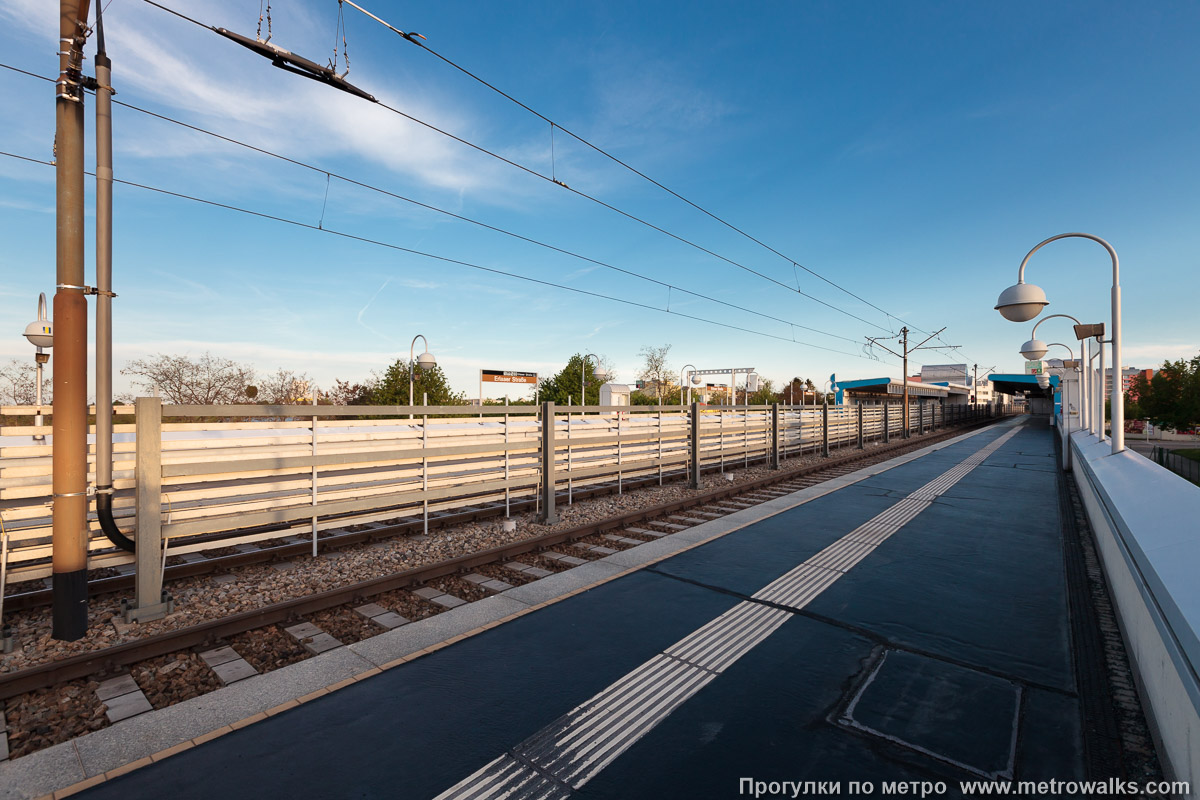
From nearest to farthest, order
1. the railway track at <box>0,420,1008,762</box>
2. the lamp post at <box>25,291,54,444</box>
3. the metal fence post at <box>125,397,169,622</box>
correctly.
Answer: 1. the railway track at <box>0,420,1008,762</box>
2. the metal fence post at <box>125,397,169,622</box>
3. the lamp post at <box>25,291,54,444</box>

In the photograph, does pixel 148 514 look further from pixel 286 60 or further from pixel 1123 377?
pixel 1123 377

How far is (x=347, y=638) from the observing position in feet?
16.3

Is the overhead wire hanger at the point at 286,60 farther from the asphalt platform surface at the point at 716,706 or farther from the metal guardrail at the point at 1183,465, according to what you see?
the metal guardrail at the point at 1183,465

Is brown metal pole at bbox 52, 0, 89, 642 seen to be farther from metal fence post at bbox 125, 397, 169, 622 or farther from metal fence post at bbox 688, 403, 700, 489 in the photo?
Result: metal fence post at bbox 688, 403, 700, 489

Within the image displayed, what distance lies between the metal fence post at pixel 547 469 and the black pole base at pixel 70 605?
19.5 ft

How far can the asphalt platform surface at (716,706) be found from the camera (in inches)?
122

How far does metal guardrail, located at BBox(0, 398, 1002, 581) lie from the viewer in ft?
18.4

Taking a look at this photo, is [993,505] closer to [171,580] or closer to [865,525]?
[865,525]

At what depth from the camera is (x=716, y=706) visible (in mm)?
3787

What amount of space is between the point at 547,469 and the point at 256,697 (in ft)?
19.4

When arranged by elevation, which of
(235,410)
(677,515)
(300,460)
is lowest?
(677,515)

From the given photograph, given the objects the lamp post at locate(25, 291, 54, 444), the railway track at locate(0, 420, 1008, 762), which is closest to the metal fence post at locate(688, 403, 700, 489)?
the railway track at locate(0, 420, 1008, 762)

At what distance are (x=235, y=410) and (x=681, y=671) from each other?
5.27m

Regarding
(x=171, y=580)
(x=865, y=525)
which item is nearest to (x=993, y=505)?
(x=865, y=525)
